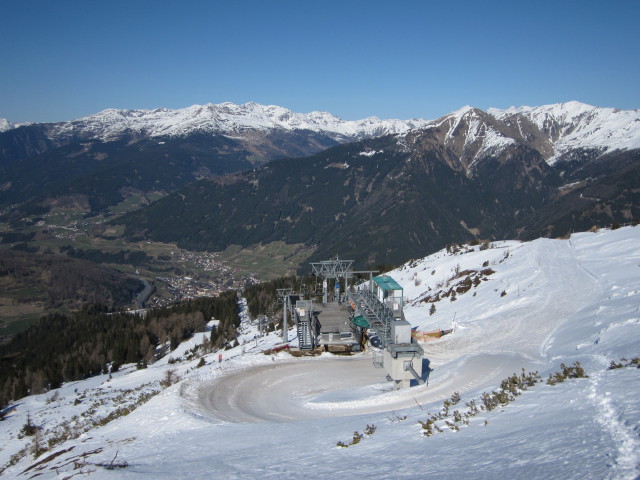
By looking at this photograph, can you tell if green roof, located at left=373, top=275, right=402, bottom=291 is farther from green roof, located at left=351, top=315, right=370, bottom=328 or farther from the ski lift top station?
green roof, located at left=351, top=315, right=370, bottom=328

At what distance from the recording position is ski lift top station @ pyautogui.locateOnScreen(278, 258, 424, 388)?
74.8 feet

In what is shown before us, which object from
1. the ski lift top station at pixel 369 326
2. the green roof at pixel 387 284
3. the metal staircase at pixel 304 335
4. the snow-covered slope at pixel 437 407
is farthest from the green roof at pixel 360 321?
the metal staircase at pixel 304 335

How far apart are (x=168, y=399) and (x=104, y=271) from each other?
181 m

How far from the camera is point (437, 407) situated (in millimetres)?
16266

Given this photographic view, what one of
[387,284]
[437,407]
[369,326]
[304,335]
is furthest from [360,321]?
[437,407]

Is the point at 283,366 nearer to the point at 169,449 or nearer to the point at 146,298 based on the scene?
the point at 169,449

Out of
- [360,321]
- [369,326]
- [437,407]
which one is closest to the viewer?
[437,407]

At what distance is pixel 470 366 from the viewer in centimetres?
2448

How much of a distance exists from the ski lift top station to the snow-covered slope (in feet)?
3.77

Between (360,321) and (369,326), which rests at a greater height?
(360,321)

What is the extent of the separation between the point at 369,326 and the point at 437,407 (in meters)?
13.4

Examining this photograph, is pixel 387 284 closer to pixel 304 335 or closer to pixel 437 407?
pixel 304 335

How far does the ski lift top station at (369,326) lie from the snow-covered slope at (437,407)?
1149 millimetres

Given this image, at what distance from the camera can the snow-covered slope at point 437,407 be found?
34.3 ft
